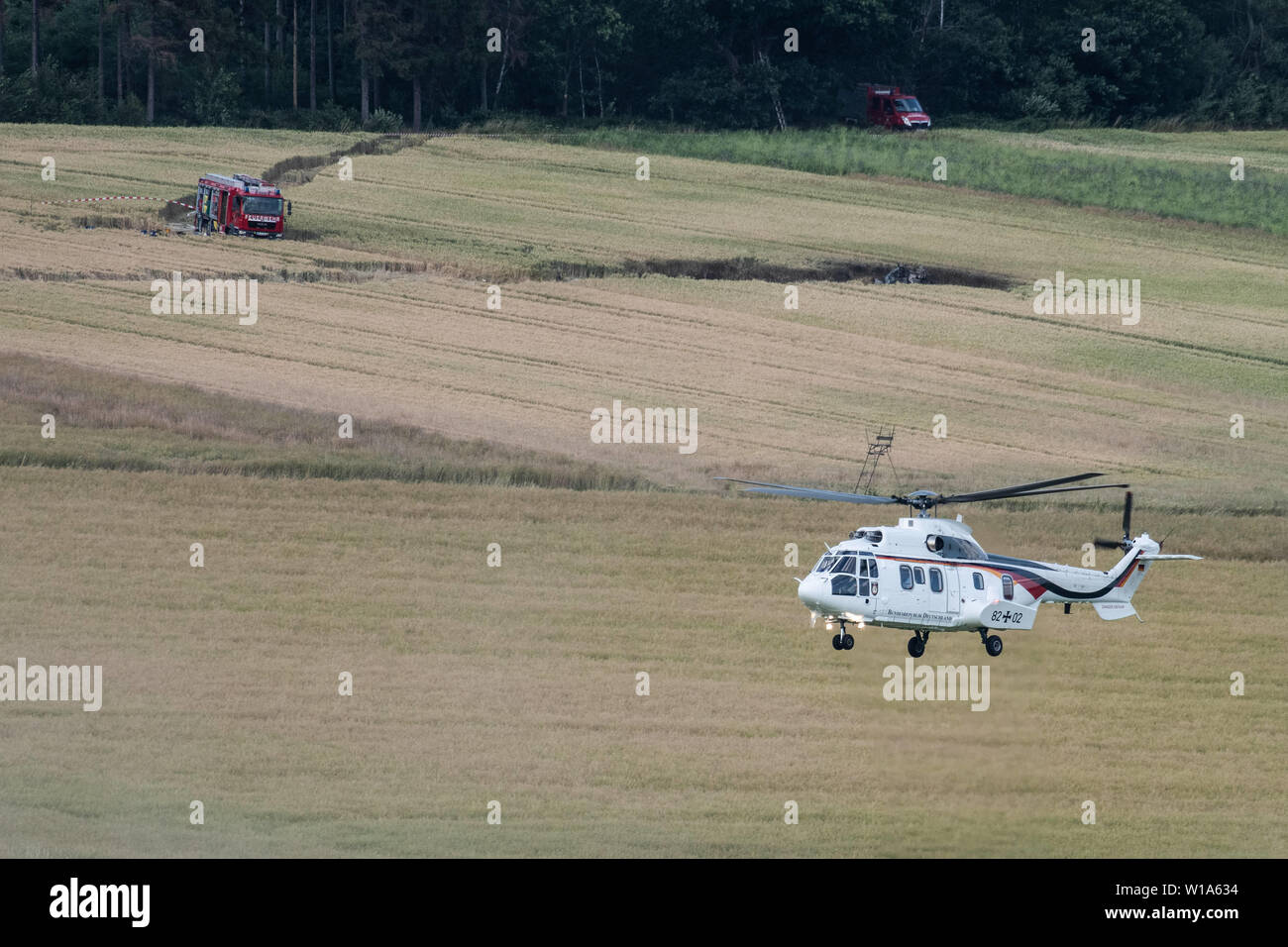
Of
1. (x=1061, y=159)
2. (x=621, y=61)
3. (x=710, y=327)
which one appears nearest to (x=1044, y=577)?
(x=710, y=327)

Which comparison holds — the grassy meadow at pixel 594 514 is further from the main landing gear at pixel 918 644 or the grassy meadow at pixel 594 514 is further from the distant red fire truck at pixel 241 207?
the main landing gear at pixel 918 644

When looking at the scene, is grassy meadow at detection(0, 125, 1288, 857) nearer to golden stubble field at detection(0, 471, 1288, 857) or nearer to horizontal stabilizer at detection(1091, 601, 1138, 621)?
golden stubble field at detection(0, 471, 1288, 857)

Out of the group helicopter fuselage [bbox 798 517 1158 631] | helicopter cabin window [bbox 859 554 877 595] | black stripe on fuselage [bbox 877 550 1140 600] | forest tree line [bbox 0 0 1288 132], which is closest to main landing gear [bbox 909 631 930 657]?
helicopter fuselage [bbox 798 517 1158 631]

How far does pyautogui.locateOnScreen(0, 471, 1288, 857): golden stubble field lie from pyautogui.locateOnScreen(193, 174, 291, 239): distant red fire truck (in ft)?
80.1

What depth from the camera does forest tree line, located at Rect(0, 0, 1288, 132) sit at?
8450 centimetres

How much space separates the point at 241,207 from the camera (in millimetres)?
58625

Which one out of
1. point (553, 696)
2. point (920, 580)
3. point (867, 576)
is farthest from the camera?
point (553, 696)

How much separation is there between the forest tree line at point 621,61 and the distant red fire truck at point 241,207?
76.8 ft

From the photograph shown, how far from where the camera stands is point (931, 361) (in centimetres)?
5056

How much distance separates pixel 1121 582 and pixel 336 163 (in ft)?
178

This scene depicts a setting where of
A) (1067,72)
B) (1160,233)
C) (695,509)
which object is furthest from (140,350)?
(1067,72)

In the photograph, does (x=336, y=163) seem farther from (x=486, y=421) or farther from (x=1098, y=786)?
(x=1098, y=786)

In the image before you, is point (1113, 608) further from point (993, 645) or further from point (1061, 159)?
point (1061, 159)

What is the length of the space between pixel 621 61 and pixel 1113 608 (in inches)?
2895
